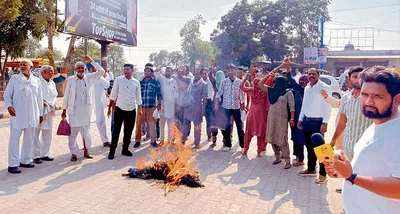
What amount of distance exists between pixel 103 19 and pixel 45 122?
7042mm

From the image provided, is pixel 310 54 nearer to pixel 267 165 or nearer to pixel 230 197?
pixel 267 165

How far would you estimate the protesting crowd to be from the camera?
65.1 inches

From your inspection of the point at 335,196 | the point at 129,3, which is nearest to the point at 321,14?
the point at 129,3

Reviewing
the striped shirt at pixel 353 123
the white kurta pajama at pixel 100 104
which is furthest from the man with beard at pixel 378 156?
the white kurta pajama at pixel 100 104

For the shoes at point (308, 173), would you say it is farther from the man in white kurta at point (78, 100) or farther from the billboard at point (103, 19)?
the billboard at point (103, 19)

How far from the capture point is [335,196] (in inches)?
174

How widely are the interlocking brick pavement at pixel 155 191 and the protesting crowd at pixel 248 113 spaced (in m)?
0.37

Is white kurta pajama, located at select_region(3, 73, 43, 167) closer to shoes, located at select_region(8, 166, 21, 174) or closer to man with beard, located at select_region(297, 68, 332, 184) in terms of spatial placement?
shoes, located at select_region(8, 166, 21, 174)

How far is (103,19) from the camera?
476 inches

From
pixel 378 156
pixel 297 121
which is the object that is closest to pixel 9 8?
pixel 297 121

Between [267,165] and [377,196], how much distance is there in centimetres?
439

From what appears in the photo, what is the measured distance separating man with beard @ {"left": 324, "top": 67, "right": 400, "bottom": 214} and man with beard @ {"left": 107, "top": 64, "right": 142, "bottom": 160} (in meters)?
5.23

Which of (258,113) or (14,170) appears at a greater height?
(258,113)

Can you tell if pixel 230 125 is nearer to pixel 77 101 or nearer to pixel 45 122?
pixel 77 101
